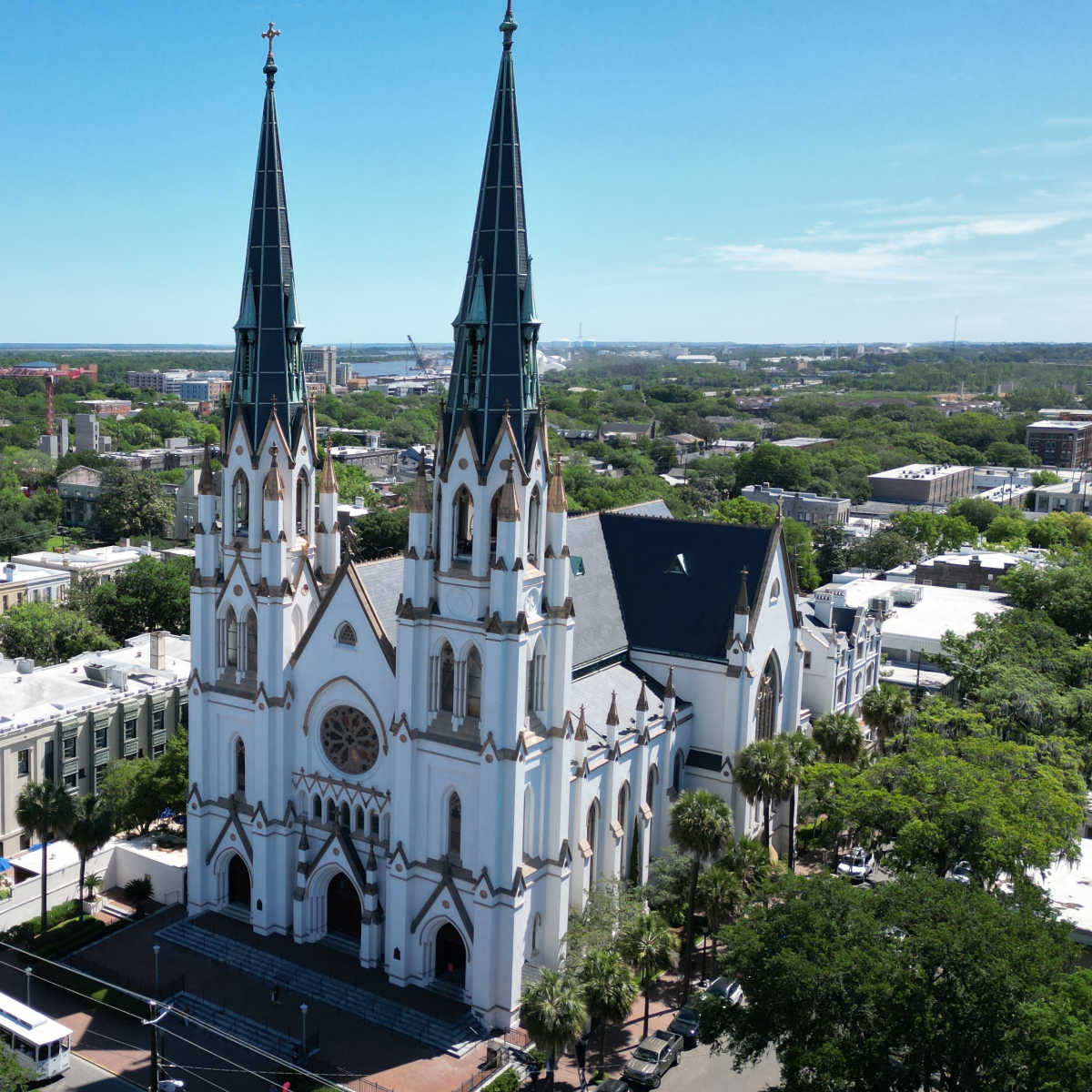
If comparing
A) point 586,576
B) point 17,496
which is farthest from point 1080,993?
point 17,496

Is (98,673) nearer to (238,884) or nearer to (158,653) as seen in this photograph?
(158,653)

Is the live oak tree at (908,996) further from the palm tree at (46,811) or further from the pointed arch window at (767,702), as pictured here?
the palm tree at (46,811)

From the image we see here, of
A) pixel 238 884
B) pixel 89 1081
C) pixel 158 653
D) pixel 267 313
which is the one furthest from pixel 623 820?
pixel 158 653

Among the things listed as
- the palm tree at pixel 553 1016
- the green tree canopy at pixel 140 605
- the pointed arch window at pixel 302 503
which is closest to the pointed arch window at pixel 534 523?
the pointed arch window at pixel 302 503

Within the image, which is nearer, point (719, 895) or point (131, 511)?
point (719, 895)

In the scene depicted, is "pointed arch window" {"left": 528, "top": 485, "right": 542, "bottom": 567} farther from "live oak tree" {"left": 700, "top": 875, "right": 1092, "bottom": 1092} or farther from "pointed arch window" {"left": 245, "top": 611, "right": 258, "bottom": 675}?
"live oak tree" {"left": 700, "top": 875, "right": 1092, "bottom": 1092}

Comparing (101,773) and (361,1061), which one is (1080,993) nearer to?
(361,1061)
